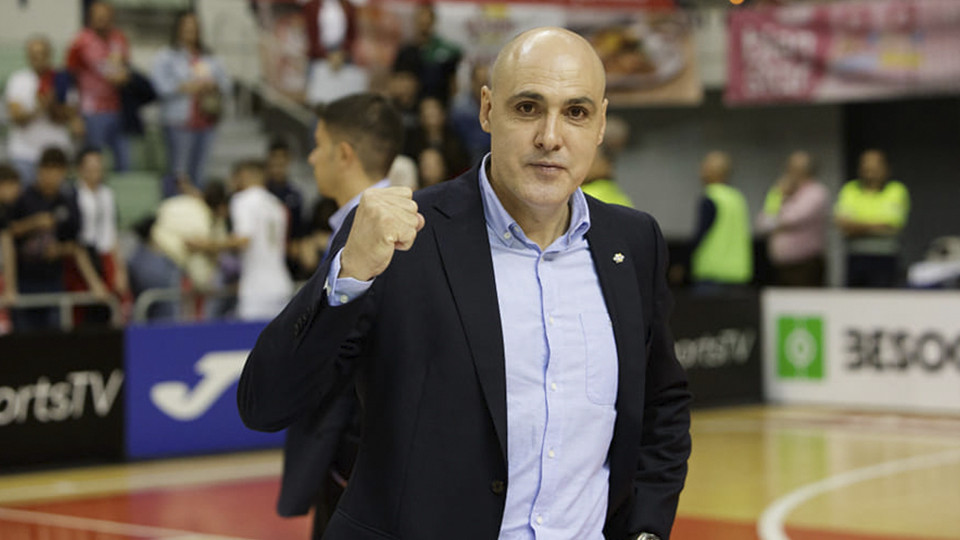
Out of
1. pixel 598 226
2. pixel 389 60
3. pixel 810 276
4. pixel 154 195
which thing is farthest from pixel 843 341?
pixel 598 226

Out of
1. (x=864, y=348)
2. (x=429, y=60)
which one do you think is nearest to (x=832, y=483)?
(x=864, y=348)

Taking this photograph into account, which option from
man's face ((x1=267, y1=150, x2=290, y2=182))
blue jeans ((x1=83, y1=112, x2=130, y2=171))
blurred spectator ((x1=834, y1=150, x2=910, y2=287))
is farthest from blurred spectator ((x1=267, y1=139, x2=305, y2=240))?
blurred spectator ((x1=834, y1=150, x2=910, y2=287))

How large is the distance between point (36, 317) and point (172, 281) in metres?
1.61

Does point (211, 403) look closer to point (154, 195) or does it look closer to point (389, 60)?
point (154, 195)

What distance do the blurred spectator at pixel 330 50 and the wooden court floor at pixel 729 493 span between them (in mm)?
4687

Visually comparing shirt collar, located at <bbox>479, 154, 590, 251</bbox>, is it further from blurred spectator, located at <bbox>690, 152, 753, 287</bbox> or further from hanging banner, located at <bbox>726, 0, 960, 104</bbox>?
hanging banner, located at <bbox>726, 0, 960, 104</bbox>

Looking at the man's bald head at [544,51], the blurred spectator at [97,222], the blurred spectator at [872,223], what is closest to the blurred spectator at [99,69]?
the blurred spectator at [97,222]

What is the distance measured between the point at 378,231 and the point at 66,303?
8876 mm

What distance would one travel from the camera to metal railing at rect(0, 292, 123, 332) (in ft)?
35.3

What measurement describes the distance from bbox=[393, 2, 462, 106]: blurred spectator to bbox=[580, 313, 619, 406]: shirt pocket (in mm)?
11541

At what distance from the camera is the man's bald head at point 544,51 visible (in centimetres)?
286

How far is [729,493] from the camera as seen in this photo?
30.4 ft

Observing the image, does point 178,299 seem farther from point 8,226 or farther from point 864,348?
point 864,348

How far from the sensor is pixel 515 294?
9.68ft
